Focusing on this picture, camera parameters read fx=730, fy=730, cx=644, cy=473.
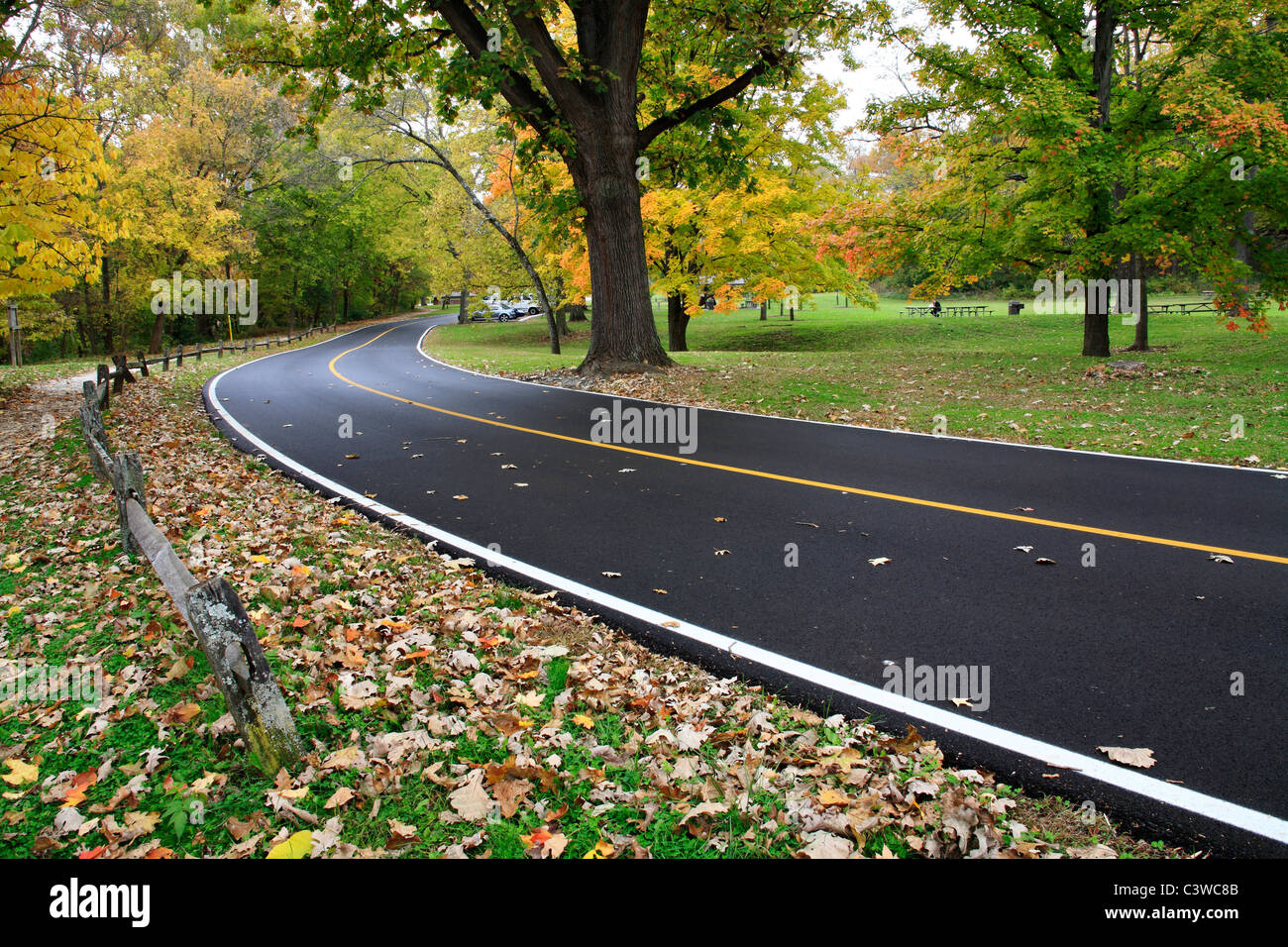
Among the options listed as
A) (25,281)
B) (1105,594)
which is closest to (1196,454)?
(1105,594)

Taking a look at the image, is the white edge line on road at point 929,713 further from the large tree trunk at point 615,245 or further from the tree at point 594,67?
the tree at point 594,67

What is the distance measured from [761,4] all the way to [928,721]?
1468 centimetres

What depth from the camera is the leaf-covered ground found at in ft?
10.1

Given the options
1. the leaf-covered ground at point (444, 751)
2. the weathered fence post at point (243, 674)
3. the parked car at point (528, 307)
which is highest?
the parked car at point (528, 307)

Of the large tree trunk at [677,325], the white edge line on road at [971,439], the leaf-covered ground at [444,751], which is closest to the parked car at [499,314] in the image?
the large tree trunk at [677,325]

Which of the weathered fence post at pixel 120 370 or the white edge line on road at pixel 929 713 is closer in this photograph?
the white edge line on road at pixel 929 713

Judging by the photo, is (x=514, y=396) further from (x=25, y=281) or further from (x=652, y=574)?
(x=652, y=574)

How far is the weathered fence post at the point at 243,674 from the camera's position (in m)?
3.26

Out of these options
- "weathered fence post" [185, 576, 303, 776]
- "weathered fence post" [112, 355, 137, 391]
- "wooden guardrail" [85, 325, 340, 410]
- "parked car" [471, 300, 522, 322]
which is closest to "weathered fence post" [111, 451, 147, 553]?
"weathered fence post" [185, 576, 303, 776]

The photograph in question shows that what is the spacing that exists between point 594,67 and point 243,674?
46.4 ft

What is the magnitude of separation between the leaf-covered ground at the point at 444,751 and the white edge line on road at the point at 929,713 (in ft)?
0.86

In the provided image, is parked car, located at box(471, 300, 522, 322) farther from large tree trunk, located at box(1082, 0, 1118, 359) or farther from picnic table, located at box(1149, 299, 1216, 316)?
large tree trunk, located at box(1082, 0, 1118, 359)

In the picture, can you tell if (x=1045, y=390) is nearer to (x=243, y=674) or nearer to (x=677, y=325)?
(x=243, y=674)

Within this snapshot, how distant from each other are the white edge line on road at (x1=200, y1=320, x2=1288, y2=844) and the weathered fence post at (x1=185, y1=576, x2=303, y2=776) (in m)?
2.35
